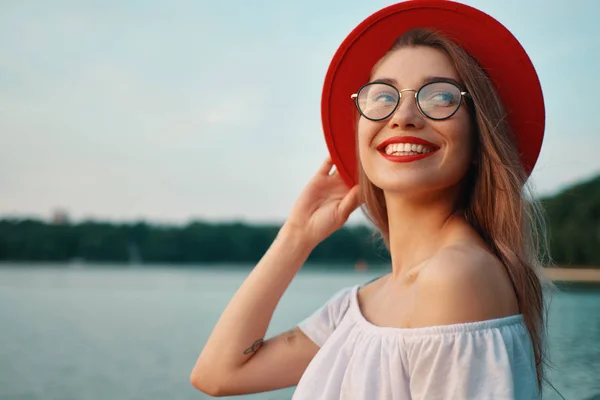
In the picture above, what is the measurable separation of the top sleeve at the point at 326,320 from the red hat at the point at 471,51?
0.76 metres

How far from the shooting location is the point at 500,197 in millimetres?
2033

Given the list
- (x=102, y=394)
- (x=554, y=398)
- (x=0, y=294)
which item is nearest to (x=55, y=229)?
(x=0, y=294)

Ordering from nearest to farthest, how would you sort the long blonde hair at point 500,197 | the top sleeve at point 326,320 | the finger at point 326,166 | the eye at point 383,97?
the long blonde hair at point 500,197 < the eye at point 383,97 < the top sleeve at point 326,320 < the finger at point 326,166

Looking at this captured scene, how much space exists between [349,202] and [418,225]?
52 centimetres

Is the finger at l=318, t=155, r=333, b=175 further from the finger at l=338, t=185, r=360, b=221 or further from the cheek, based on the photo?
the cheek

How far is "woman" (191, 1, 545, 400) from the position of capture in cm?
169

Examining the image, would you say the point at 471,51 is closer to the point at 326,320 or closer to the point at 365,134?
the point at 365,134

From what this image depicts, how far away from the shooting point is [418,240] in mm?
2170

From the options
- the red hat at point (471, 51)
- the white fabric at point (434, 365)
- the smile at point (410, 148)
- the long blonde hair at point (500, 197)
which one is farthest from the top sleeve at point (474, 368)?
the red hat at point (471, 51)

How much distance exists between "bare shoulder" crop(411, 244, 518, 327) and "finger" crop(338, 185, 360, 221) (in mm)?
897

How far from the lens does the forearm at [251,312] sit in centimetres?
251

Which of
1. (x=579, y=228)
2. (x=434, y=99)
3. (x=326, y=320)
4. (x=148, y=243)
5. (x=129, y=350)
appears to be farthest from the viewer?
(x=148, y=243)

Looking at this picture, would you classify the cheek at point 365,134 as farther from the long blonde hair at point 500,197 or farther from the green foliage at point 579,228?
the green foliage at point 579,228

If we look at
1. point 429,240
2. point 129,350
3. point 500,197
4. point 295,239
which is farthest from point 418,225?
point 129,350
